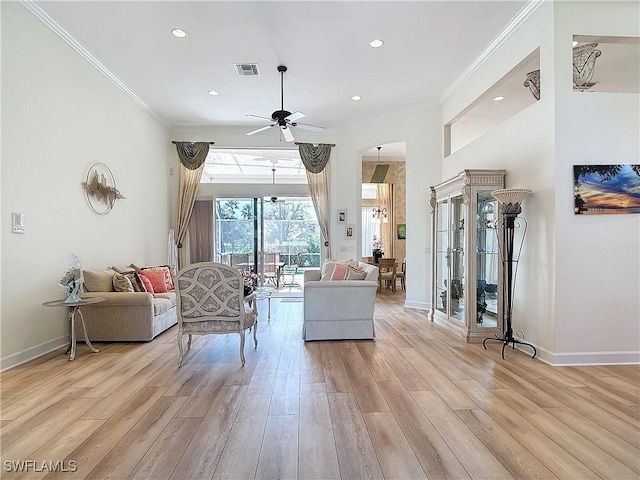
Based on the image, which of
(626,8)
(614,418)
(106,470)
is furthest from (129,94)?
(614,418)

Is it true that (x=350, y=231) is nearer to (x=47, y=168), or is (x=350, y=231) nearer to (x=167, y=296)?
(x=167, y=296)

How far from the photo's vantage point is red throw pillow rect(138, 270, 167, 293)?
5.51m

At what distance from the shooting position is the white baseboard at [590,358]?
11.5 ft

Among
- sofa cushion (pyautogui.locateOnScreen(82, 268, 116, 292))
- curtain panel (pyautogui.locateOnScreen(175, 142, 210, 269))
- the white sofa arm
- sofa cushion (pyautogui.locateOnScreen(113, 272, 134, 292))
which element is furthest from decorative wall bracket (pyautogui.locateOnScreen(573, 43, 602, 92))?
curtain panel (pyautogui.locateOnScreen(175, 142, 210, 269))

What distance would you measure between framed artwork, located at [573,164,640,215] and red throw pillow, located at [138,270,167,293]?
18.4 feet

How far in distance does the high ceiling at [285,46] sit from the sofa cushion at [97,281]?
2915 millimetres

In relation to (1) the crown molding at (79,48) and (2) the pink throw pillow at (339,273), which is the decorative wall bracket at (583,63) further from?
(1) the crown molding at (79,48)

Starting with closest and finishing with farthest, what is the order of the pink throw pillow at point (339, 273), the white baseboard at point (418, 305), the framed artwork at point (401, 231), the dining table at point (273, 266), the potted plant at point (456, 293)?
the potted plant at point (456, 293) < the pink throw pillow at point (339, 273) < the white baseboard at point (418, 305) < the dining table at point (273, 266) < the framed artwork at point (401, 231)

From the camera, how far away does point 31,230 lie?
12.3ft

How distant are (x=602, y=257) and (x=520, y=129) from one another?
1.66 metres

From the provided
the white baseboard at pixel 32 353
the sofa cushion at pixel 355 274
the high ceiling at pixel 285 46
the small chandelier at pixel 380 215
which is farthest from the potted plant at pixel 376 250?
the white baseboard at pixel 32 353

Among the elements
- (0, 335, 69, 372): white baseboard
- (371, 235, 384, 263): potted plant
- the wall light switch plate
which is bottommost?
(0, 335, 69, 372): white baseboard

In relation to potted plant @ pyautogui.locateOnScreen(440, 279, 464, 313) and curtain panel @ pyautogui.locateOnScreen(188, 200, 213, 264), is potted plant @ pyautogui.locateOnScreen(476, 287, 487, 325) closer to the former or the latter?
potted plant @ pyautogui.locateOnScreen(440, 279, 464, 313)
